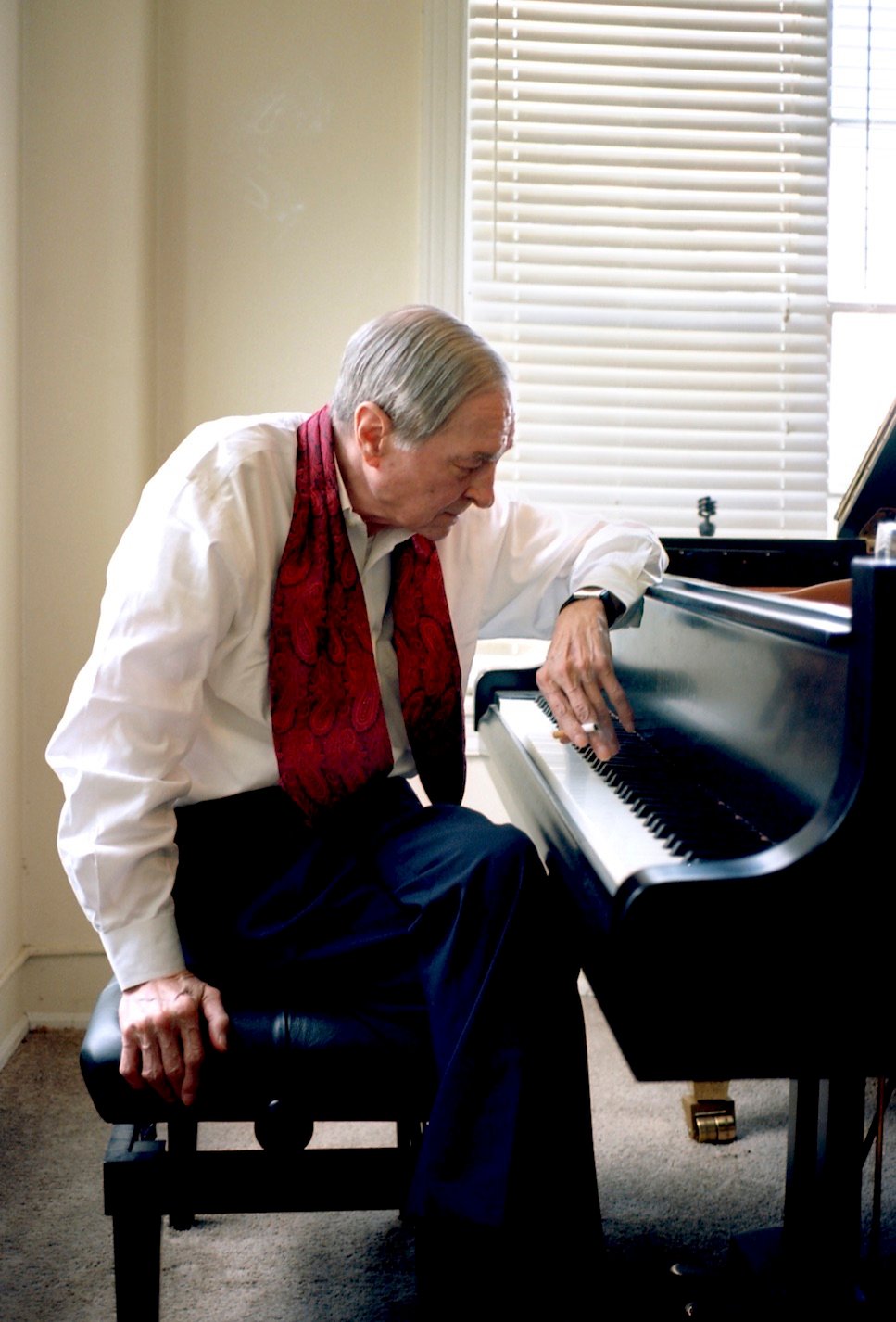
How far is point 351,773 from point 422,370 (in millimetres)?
535

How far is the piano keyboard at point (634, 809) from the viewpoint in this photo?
1195 mm

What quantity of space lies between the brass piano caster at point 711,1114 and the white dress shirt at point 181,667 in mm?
905

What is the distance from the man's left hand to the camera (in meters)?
1.70

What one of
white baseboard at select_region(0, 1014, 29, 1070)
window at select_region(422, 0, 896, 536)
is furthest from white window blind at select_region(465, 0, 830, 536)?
white baseboard at select_region(0, 1014, 29, 1070)

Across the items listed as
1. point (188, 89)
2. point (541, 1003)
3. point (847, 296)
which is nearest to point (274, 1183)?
point (541, 1003)

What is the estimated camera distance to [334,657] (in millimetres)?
1610

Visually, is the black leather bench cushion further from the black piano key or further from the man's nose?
the man's nose

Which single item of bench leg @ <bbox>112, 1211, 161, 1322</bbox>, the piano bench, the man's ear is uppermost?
the man's ear

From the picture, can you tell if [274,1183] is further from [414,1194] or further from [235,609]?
[235,609]

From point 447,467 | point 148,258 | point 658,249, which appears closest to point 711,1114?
point 447,467

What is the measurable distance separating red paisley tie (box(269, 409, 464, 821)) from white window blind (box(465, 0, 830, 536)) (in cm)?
123

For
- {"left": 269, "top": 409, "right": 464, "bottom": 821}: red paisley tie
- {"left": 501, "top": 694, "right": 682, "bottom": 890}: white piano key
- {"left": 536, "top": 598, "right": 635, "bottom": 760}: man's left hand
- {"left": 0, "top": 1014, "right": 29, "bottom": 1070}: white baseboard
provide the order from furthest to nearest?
{"left": 0, "top": 1014, "right": 29, "bottom": 1070}: white baseboard < {"left": 536, "top": 598, "right": 635, "bottom": 760}: man's left hand < {"left": 269, "top": 409, "right": 464, "bottom": 821}: red paisley tie < {"left": 501, "top": 694, "right": 682, "bottom": 890}: white piano key

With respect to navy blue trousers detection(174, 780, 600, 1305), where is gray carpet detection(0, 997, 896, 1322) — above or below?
below

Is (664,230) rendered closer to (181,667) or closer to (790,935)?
(181,667)
